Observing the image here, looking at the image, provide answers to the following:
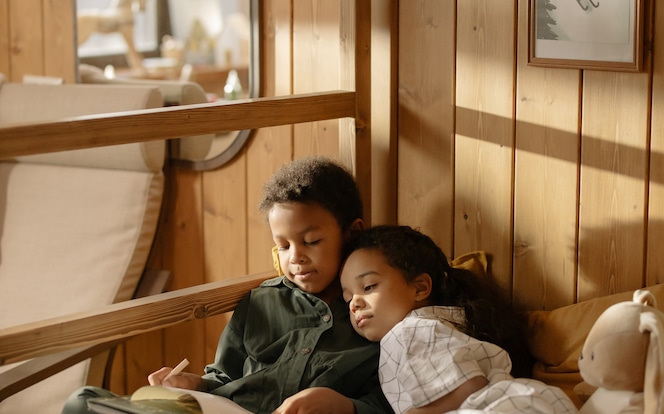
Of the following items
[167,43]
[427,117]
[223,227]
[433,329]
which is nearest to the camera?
[433,329]

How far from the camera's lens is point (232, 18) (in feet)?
10.5

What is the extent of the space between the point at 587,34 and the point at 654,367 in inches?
23.8

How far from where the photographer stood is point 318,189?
5.77 feet

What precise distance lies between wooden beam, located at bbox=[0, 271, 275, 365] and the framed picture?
0.70 meters

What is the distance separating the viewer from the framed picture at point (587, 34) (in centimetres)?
154

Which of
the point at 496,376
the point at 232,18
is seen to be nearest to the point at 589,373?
the point at 496,376

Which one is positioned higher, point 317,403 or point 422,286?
point 422,286

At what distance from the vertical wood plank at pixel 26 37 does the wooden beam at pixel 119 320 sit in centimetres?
129

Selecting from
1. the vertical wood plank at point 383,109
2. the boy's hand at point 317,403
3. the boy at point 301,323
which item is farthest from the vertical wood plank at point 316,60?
the boy's hand at point 317,403

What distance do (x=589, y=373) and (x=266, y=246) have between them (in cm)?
110

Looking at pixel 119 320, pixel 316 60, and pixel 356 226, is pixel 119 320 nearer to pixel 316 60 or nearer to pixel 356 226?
pixel 356 226

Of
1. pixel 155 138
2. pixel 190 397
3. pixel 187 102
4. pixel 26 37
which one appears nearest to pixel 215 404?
pixel 190 397

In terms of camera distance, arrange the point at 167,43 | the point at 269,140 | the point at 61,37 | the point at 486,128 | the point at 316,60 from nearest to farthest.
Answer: the point at 486,128
the point at 316,60
the point at 269,140
the point at 61,37
the point at 167,43

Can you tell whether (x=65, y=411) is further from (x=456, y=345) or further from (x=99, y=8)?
(x=99, y=8)
